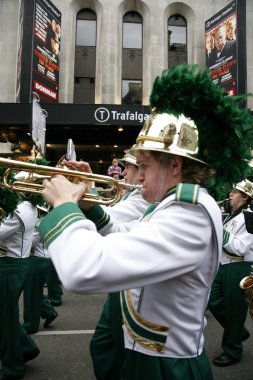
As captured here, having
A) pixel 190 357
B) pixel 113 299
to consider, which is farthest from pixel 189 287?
pixel 113 299

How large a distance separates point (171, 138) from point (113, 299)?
1796 millimetres

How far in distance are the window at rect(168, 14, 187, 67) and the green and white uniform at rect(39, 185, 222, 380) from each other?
18274 mm

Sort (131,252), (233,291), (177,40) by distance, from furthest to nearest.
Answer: (177,40), (233,291), (131,252)

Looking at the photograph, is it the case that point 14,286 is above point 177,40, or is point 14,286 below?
below

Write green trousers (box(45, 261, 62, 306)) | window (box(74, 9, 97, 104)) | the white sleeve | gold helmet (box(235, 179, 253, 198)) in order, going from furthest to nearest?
window (box(74, 9, 97, 104)) → green trousers (box(45, 261, 62, 306)) → gold helmet (box(235, 179, 253, 198)) → the white sleeve

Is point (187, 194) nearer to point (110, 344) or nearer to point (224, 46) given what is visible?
point (110, 344)

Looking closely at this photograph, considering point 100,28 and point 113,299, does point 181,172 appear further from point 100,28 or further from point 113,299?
point 100,28

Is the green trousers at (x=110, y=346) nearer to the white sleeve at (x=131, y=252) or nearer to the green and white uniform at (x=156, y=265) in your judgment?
the green and white uniform at (x=156, y=265)

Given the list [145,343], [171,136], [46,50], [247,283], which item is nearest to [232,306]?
[247,283]

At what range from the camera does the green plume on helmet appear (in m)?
2.02

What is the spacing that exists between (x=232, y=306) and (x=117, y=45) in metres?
15.9

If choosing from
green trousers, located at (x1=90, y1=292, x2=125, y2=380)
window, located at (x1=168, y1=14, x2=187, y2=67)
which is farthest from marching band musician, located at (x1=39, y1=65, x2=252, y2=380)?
window, located at (x1=168, y1=14, x2=187, y2=67)

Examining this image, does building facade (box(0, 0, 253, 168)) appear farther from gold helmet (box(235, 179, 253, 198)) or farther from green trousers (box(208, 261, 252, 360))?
green trousers (box(208, 261, 252, 360))

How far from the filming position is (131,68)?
18.5 m
